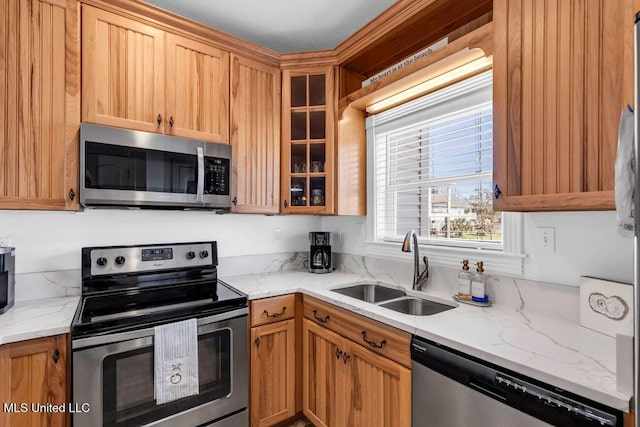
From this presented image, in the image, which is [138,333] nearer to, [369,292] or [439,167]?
[369,292]

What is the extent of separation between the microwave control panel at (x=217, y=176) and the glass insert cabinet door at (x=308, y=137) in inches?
17.2

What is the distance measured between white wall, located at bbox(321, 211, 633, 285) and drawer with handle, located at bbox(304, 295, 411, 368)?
656 millimetres

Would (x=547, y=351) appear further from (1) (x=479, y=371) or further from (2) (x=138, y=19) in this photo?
(2) (x=138, y=19)

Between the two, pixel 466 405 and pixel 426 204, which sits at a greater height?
pixel 426 204

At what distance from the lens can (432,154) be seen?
6.64ft

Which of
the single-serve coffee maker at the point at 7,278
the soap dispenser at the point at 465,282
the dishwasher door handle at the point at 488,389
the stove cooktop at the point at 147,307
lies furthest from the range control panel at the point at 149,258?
the dishwasher door handle at the point at 488,389

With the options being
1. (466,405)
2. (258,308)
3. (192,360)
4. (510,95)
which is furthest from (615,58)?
(192,360)

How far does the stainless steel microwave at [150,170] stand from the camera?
1.62m

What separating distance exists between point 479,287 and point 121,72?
217cm

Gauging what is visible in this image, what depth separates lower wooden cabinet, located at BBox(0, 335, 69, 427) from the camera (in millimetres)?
1248

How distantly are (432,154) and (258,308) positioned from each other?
1415 mm

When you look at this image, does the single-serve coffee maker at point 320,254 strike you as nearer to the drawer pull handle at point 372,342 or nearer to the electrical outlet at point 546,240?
the drawer pull handle at point 372,342

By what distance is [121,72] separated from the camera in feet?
5.64

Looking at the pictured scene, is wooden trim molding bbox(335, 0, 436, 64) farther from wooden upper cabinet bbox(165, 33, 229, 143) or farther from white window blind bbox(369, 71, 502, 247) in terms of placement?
wooden upper cabinet bbox(165, 33, 229, 143)
